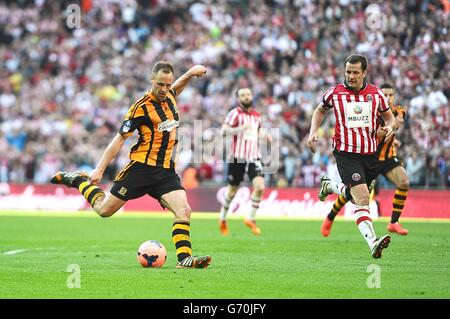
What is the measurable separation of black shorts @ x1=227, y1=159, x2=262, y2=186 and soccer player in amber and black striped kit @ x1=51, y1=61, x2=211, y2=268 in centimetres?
763

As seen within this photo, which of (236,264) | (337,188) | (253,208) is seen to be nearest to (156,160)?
(236,264)

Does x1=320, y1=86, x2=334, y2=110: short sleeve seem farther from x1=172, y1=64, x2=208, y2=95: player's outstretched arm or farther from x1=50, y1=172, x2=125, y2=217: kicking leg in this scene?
x1=50, y1=172, x2=125, y2=217: kicking leg

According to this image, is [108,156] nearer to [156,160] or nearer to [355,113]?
[156,160]

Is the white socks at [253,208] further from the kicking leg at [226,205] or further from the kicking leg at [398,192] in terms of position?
the kicking leg at [398,192]

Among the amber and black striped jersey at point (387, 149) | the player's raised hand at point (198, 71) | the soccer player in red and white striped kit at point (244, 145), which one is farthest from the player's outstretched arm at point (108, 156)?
the soccer player in red and white striped kit at point (244, 145)

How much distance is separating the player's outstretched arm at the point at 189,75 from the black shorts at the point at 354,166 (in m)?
2.27

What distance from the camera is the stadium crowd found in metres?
25.7

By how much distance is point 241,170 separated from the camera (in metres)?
19.9

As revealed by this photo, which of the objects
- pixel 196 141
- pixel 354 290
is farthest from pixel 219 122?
pixel 354 290

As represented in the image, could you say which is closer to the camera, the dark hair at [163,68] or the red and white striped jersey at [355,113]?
the dark hair at [163,68]

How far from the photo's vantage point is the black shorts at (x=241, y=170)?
1989 cm

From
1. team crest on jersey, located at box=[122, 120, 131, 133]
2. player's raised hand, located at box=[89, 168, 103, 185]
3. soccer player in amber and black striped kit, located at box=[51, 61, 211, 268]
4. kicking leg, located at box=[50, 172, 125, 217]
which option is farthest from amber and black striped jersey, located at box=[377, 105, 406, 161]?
player's raised hand, located at box=[89, 168, 103, 185]

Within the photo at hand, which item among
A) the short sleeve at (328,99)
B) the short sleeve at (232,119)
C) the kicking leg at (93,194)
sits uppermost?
the short sleeve at (232,119)

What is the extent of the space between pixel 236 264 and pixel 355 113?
2.62 metres
